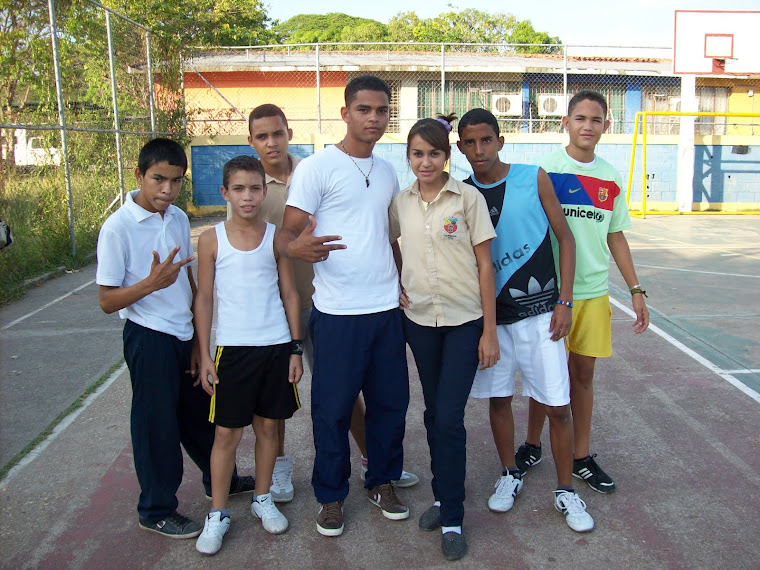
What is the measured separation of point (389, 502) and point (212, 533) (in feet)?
2.72

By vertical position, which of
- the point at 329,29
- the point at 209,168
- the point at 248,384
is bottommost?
the point at 248,384

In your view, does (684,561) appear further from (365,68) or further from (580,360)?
(365,68)

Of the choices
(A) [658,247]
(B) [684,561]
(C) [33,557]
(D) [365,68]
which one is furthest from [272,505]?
(D) [365,68]

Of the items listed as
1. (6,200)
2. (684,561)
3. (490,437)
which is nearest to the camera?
(684,561)

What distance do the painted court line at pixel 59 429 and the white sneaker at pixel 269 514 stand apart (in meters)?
1.45

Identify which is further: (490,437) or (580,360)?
(490,437)

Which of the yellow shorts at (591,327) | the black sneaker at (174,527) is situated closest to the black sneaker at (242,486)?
the black sneaker at (174,527)

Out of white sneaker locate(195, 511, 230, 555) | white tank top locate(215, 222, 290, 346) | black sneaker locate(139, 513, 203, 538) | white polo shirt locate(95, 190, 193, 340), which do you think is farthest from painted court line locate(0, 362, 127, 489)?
white tank top locate(215, 222, 290, 346)

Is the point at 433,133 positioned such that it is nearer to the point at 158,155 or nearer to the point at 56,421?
the point at 158,155

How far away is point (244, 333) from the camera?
121 inches

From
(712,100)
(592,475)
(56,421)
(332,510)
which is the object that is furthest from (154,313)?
(712,100)

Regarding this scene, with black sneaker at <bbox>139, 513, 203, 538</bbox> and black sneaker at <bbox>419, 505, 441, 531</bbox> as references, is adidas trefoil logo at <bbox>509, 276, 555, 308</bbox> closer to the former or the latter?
black sneaker at <bbox>419, 505, 441, 531</bbox>

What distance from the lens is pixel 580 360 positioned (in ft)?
11.4

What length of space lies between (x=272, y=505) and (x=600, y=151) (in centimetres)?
1770
